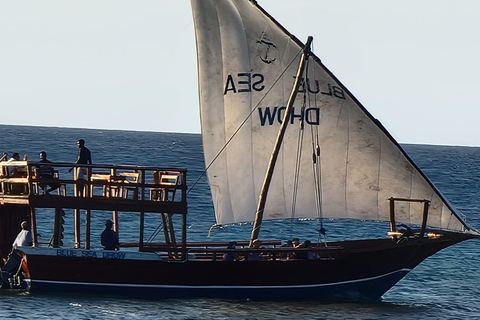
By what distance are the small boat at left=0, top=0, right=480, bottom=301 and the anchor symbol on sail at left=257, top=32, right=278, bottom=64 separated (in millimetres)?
35

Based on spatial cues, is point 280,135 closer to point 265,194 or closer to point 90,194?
point 265,194

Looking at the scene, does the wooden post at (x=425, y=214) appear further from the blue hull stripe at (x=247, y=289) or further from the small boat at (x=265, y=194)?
the blue hull stripe at (x=247, y=289)

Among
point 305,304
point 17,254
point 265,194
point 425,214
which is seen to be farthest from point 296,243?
point 17,254

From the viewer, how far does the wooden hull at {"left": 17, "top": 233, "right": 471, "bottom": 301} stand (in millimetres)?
38656

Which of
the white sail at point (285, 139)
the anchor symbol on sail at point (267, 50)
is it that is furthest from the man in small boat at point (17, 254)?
the anchor symbol on sail at point (267, 50)

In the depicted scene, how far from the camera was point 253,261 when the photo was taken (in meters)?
39.2

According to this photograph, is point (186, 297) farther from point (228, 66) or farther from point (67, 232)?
point (67, 232)

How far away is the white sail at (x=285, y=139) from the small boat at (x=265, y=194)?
0.04 metres

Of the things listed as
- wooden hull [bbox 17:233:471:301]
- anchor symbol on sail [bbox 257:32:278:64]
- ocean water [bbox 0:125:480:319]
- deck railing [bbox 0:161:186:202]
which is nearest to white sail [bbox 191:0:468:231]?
anchor symbol on sail [bbox 257:32:278:64]

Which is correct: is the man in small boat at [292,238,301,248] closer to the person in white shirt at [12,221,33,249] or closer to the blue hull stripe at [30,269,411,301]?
the blue hull stripe at [30,269,411,301]

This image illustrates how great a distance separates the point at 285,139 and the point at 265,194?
219 centimetres

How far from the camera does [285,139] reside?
41.0 meters

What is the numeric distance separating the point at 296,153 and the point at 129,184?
6.55 meters

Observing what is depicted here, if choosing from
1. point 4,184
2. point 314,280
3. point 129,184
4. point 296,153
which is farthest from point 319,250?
point 4,184
